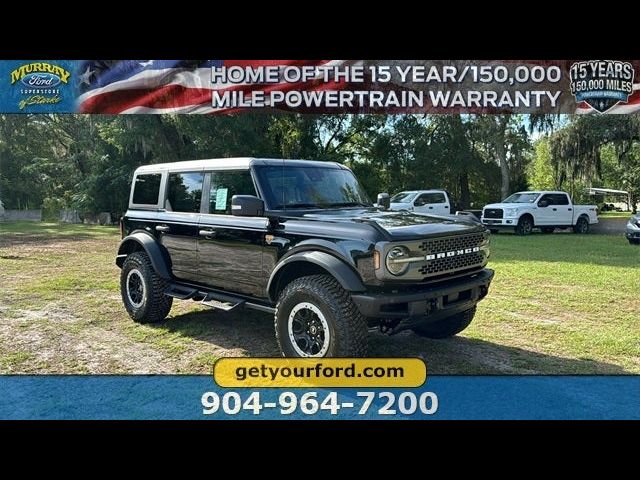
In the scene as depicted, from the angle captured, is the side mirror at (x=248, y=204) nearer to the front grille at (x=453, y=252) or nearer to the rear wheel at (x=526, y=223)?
the front grille at (x=453, y=252)

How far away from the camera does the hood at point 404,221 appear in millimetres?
3549

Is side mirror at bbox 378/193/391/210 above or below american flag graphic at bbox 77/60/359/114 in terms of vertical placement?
below

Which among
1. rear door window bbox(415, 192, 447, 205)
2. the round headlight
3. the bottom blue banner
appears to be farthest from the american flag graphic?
the bottom blue banner

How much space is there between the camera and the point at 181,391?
3725 mm

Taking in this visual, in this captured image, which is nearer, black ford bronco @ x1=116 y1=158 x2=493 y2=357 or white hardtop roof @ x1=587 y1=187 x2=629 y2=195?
black ford bronco @ x1=116 y1=158 x2=493 y2=357

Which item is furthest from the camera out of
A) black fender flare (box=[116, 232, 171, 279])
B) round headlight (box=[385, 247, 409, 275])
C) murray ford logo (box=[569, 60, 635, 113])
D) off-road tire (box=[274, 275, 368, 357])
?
black fender flare (box=[116, 232, 171, 279])

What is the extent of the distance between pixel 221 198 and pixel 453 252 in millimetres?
2011

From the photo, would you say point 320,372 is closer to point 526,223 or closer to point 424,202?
point 424,202

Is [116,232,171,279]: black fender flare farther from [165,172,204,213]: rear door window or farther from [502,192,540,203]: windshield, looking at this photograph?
[502,192,540,203]: windshield

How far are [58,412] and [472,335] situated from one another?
314 cm

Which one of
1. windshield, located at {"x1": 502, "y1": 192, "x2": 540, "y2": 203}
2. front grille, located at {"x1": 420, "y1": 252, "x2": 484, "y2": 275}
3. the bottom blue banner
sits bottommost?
the bottom blue banner

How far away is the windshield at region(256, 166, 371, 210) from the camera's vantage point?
164 inches

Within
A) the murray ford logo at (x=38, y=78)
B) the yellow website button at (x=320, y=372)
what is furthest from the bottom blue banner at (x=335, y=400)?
the murray ford logo at (x=38, y=78)

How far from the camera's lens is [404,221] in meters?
3.73
